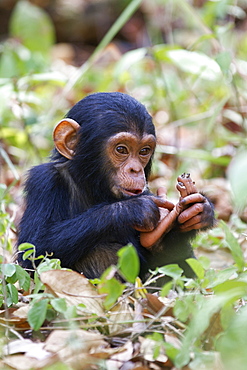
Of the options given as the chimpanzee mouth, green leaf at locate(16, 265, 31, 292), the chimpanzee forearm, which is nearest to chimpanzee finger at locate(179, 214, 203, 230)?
the chimpanzee forearm

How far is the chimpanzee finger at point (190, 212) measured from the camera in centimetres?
393

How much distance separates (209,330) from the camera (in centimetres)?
293

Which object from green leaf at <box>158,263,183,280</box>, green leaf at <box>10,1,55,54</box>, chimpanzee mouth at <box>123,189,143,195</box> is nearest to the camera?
green leaf at <box>158,263,183,280</box>

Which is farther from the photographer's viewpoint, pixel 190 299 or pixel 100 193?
pixel 100 193

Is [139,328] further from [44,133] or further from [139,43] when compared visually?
[139,43]

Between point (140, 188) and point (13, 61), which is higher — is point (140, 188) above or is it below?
below

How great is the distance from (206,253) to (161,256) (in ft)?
3.88

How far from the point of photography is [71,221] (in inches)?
162

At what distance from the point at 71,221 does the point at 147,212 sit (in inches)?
22.7

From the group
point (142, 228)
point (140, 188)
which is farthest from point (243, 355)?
point (140, 188)

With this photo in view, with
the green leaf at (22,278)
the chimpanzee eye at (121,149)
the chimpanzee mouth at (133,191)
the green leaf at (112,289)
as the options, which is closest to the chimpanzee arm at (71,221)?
the chimpanzee mouth at (133,191)

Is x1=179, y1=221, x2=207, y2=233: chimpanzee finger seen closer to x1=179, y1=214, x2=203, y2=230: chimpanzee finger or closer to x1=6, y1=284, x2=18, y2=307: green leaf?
x1=179, y1=214, x2=203, y2=230: chimpanzee finger

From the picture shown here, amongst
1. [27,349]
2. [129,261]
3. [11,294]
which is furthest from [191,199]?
[27,349]

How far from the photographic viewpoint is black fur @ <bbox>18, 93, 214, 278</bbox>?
4.02 meters
